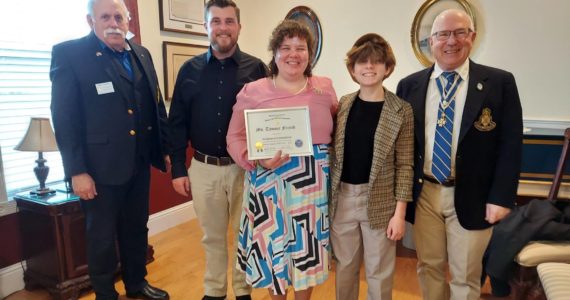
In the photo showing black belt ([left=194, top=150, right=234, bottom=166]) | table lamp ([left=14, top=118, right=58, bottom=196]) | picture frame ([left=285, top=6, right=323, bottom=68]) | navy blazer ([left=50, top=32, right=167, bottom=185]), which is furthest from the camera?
picture frame ([left=285, top=6, right=323, bottom=68])

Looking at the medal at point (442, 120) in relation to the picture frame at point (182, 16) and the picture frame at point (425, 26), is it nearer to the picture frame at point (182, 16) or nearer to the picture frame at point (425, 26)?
the picture frame at point (425, 26)

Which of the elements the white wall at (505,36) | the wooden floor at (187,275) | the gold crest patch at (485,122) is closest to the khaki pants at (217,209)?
the wooden floor at (187,275)

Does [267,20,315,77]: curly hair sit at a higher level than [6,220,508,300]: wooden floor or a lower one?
higher

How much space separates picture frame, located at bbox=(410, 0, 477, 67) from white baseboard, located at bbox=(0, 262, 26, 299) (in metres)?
3.28

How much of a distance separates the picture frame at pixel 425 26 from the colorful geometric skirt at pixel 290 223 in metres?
2.14

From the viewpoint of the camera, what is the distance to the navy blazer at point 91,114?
1.78 m

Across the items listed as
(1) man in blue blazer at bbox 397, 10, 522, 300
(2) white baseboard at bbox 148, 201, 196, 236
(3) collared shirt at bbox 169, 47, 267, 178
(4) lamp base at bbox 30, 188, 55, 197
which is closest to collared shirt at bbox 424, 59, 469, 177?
(1) man in blue blazer at bbox 397, 10, 522, 300

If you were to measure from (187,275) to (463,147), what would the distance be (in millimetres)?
1891

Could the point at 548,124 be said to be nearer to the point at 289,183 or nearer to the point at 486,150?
the point at 486,150

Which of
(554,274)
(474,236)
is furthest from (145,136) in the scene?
(554,274)

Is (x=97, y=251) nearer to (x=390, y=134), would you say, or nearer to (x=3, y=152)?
(x=3, y=152)

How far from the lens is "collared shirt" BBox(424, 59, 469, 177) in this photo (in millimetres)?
1536

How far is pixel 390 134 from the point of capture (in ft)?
4.75

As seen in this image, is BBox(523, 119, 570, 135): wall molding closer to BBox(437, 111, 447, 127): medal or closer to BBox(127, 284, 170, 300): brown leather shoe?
BBox(437, 111, 447, 127): medal
